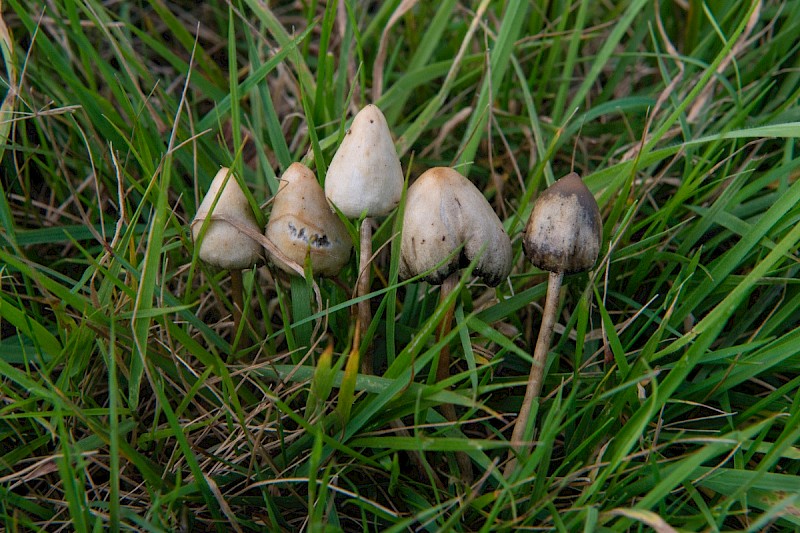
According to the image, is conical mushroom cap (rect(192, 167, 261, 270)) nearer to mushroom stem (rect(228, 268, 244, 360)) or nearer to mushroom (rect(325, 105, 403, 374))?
mushroom stem (rect(228, 268, 244, 360))

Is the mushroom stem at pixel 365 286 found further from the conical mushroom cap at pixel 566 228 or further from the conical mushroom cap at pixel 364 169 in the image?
the conical mushroom cap at pixel 566 228

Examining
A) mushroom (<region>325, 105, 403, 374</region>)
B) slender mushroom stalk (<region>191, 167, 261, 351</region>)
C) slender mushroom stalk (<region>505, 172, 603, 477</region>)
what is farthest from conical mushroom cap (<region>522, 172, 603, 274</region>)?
slender mushroom stalk (<region>191, 167, 261, 351</region>)

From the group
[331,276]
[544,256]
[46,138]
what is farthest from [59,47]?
[544,256]

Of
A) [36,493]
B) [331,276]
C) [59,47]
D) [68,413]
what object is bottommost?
[36,493]

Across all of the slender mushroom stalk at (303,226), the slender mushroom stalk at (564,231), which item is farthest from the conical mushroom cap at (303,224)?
the slender mushroom stalk at (564,231)

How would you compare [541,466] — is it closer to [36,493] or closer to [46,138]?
[36,493]

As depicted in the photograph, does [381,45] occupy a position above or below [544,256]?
above

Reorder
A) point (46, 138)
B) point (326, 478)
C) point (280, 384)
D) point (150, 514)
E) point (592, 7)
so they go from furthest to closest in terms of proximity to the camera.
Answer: point (592, 7) < point (46, 138) < point (280, 384) < point (150, 514) < point (326, 478)

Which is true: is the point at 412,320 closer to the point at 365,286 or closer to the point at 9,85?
the point at 365,286
